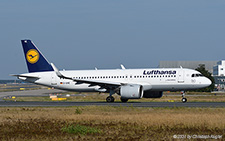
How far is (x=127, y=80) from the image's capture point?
1948 inches

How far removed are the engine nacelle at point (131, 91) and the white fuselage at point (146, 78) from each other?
1690 millimetres

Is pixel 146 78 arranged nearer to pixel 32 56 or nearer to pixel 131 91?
pixel 131 91

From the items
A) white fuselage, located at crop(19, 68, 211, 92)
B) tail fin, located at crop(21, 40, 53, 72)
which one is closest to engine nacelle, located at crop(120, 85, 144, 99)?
white fuselage, located at crop(19, 68, 211, 92)

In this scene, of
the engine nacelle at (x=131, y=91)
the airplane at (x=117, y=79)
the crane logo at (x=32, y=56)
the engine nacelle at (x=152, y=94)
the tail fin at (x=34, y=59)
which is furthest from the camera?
the crane logo at (x=32, y=56)

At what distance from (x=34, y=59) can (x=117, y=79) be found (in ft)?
38.3

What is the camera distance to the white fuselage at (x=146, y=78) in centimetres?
4797

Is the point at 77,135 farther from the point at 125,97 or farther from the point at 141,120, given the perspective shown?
the point at 125,97

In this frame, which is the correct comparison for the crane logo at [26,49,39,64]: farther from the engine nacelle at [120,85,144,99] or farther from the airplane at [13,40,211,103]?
the engine nacelle at [120,85,144,99]

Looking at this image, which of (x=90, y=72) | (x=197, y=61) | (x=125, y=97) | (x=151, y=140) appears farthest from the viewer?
(x=197, y=61)

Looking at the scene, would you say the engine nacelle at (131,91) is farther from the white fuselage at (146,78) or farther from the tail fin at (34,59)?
the tail fin at (34,59)

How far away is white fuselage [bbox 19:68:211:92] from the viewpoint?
48.0 metres

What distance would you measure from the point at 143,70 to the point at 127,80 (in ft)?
7.24

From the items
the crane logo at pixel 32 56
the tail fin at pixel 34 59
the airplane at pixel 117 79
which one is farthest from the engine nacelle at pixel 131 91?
the crane logo at pixel 32 56

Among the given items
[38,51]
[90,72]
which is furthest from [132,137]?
[38,51]
